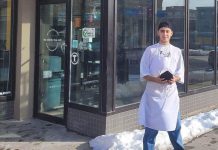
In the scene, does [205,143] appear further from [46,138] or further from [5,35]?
[5,35]

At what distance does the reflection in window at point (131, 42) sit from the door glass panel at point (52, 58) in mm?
1228

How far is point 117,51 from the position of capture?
6539 mm

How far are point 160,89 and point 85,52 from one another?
212 centimetres

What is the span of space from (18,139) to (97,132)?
127 cm

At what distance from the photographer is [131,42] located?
6949 mm

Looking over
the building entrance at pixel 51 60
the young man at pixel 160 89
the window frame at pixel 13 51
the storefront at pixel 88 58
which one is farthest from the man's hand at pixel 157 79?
the window frame at pixel 13 51

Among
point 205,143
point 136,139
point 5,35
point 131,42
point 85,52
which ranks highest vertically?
point 5,35

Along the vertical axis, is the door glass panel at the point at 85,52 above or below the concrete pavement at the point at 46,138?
above

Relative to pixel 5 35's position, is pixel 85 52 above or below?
A: below

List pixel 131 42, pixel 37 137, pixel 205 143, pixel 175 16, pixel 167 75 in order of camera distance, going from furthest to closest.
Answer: pixel 175 16
pixel 131 42
pixel 37 137
pixel 205 143
pixel 167 75

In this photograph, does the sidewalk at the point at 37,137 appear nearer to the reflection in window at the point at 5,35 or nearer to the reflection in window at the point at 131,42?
the reflection in window at the point at 5,35

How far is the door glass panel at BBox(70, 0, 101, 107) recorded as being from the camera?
6.52m

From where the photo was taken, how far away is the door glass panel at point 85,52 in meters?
6.52

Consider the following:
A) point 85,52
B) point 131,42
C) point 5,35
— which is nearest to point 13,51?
A: point 5,35
